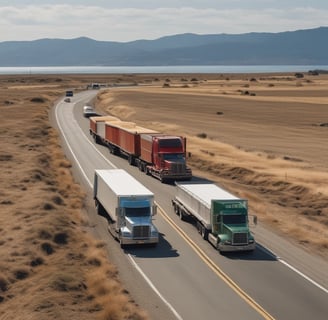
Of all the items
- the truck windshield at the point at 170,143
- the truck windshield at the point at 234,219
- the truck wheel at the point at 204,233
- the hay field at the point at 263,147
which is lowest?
the hay field at the point at 263,147

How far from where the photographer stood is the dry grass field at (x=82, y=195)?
2462cm

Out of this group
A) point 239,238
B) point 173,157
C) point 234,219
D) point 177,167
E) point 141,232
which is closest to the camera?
point 239,238

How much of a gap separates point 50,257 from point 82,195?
15.8m

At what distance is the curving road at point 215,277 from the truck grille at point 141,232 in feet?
2.72

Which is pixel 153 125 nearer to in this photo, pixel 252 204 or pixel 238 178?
pixel 238 178

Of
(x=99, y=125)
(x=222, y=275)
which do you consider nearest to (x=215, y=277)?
(x=222, y=275)

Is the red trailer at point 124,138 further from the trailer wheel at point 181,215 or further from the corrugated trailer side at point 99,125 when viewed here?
the trailer wheel at point 181,215

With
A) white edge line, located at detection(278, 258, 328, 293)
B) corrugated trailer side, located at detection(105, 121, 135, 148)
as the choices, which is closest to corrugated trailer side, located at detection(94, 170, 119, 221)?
white edge line, located at detection(278, 258, 328, 293)

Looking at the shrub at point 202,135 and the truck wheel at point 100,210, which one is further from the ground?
the truck wheel at point 100,210

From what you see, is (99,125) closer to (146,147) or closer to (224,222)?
(146,147)

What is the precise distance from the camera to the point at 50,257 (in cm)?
2966

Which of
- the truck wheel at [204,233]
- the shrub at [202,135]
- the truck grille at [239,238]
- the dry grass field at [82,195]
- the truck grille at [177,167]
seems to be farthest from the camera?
the shrub at [202,135]

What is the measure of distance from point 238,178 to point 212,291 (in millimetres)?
30705

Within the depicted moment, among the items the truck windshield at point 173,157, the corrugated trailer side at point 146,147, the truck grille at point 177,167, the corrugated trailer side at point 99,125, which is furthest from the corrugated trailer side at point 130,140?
the corrugated trailer side at point 99,125
